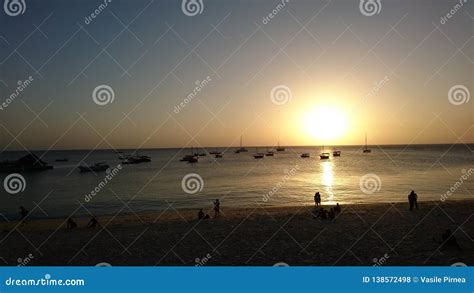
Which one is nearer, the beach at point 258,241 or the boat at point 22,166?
the beach at point 258,241

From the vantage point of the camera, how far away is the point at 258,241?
50.5 ft

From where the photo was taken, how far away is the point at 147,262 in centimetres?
1288

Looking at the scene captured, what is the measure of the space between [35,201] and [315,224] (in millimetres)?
36829

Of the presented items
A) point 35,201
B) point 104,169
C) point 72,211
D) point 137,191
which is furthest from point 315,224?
point 104,169

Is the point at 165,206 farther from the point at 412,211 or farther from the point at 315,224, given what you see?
the point at 412,211

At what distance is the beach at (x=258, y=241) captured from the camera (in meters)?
12.6

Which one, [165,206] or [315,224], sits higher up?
[165,206]

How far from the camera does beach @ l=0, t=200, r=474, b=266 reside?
41.4 ft

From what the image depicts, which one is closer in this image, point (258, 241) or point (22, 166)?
point (258, 241)

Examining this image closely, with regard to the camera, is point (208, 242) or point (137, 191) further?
point (137, 191)

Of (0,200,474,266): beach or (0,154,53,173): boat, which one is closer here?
(0,200,474,266): beach

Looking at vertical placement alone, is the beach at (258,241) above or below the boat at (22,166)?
below

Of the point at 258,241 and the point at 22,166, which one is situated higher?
the point at 22,166

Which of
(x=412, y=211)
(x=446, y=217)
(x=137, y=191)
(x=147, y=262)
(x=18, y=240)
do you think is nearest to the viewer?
(x=147, y=262)
